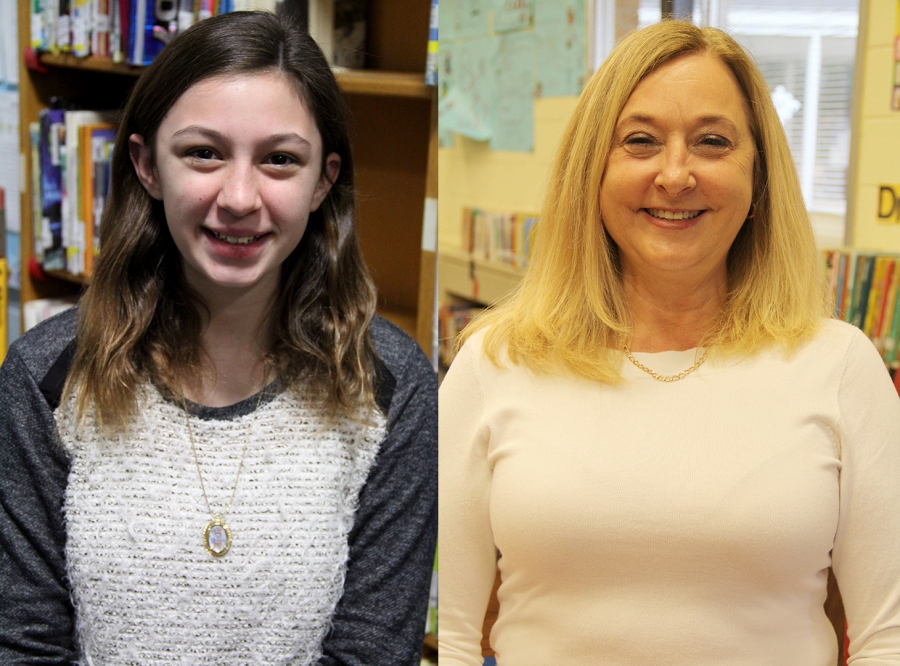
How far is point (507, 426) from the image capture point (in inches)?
29.4

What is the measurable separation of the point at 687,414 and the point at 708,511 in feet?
0.27

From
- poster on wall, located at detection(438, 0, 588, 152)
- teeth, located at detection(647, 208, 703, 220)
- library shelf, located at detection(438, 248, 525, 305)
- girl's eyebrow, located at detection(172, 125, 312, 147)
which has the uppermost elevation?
poster on wall, located at detection(438, 0, 588, 152)

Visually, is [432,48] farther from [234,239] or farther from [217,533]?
[217,533]

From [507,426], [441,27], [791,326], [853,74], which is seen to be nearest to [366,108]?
[441,27]

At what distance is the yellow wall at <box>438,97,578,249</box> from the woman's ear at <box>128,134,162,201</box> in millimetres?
257

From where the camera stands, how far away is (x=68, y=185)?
112cm

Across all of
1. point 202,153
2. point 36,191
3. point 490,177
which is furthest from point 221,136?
point 36,191

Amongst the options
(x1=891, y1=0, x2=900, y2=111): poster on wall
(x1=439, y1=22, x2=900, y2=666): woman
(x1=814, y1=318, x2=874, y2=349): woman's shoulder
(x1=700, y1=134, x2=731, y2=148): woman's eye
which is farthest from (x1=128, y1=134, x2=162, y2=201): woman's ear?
(x1=891, y1=0, x2=900, y2=111): poster on wall

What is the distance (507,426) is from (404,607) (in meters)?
0.23

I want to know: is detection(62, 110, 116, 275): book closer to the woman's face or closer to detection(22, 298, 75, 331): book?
detection(22, 298, 75, 331): book

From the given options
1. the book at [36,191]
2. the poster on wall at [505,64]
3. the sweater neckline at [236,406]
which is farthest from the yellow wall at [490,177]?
the book at [36,191]

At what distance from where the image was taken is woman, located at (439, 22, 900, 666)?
655 millimetres

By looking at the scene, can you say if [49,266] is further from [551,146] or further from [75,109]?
[551,146]

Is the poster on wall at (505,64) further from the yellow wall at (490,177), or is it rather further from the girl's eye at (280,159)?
the girl's eye at (280,159)
